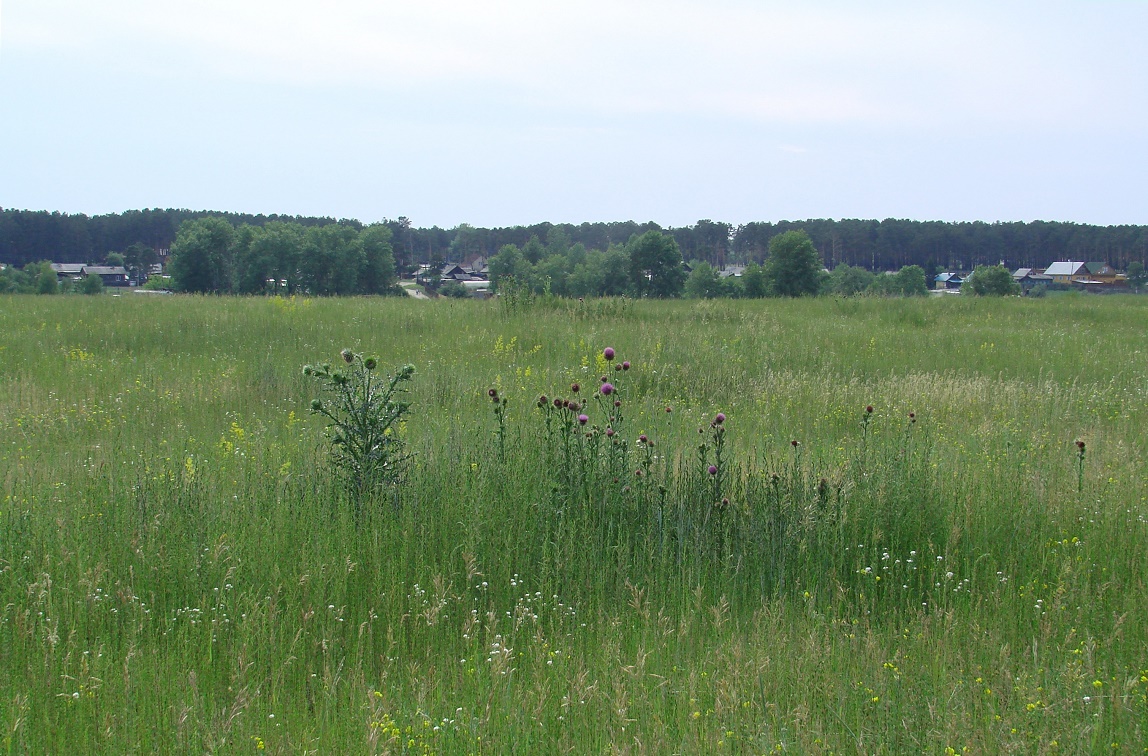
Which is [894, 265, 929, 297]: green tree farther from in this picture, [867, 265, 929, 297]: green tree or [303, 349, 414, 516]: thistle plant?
[303, 349, 414, 516]: thistle plant

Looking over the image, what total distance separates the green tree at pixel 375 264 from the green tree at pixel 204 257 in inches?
329

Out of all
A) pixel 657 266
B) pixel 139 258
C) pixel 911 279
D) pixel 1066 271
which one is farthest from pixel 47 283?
pixel 1066 271

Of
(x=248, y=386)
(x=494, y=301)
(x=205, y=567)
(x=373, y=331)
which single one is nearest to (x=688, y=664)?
(x=205, y=567)

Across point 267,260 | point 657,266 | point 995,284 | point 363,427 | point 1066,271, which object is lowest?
point 363,427

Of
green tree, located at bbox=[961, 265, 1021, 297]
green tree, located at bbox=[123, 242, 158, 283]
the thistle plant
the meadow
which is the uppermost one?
green tree, located at bbox=[123, 242, 158, 283]

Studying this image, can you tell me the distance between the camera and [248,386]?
→ 30.8 ft

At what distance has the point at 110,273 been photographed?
243 ft

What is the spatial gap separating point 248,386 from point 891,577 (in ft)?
25.2

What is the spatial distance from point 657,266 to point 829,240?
30.6 meters

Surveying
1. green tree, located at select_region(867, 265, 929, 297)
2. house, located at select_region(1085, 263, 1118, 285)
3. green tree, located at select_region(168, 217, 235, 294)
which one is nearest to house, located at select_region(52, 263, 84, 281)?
green tree, located at select_region(168, 217, 235, 294)

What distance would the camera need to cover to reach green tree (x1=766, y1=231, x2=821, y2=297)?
173ft

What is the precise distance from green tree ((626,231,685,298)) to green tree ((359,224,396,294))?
732 inches

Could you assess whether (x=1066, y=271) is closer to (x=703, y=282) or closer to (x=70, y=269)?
(x=703, y=282)

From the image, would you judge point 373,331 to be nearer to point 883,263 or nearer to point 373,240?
point 373,240
